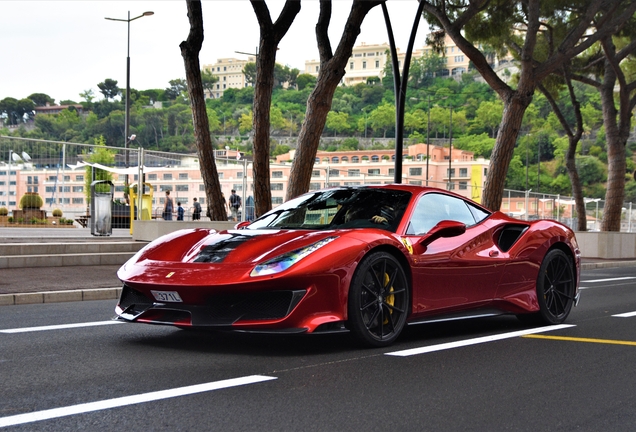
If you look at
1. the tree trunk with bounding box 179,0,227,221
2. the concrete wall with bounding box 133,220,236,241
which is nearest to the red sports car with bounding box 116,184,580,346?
the concrete wall with bounding box 133,220,236,241

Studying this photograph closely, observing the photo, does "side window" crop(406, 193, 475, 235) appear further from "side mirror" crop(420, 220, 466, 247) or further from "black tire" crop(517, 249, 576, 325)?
"black tire" crop(517, 249, 576, 325)

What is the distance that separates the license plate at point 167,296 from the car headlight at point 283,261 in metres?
0.54

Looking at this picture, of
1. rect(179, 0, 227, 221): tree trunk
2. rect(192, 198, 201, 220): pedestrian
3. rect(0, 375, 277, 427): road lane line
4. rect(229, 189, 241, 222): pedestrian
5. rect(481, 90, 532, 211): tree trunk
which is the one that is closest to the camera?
rect(0, 375, 277, 427): road lane line

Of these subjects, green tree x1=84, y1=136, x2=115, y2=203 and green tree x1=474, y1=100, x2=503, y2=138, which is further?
green tree x1=474, y1=100, x2=503, y2=138

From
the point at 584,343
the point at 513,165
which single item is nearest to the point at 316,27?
the point at 584,343

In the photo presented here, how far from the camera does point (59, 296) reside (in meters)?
10.6

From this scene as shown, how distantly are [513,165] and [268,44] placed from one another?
137m

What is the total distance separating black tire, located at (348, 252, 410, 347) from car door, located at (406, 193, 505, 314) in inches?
7.4

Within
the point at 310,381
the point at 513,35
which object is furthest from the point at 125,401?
the point at 513,35

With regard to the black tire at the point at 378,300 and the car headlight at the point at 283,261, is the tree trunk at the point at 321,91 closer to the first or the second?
the black tire at the point at 378,300

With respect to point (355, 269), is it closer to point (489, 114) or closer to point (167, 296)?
point (167, 296)

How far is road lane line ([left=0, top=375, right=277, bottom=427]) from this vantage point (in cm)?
394

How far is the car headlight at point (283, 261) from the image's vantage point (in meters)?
5.76

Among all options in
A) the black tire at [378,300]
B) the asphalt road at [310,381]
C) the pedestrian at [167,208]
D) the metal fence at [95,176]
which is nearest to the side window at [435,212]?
the black tire at [378,300]
